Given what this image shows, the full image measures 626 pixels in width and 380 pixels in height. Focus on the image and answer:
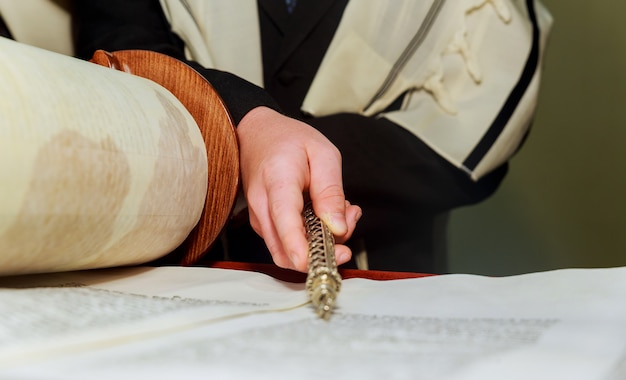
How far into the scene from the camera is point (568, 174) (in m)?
0.94

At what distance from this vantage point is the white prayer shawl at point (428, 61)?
0.52 metres

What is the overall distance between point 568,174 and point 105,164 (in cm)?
83

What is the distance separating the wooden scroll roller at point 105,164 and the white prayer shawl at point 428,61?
191 mm

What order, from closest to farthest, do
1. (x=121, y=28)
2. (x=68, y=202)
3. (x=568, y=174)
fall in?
(x=68, y=202), (x=121, y=28), (x=568, y=174)

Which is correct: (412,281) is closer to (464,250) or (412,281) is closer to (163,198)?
(163,198)

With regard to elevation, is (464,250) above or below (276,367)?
below

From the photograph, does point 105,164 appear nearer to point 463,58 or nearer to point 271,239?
point 271,239

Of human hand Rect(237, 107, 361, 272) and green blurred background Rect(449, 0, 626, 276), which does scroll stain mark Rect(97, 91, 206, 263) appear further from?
green blurred background Rect(449, 0, 626, 276)

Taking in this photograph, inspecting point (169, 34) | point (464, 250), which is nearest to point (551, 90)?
point (464, 250)

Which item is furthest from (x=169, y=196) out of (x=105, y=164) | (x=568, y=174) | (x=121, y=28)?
(x=568, y=174)

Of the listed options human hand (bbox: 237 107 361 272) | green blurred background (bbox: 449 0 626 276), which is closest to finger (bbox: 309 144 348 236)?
human hand (bbox: 237 107 361 272)

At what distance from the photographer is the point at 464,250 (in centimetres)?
95

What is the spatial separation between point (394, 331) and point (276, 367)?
51 mm

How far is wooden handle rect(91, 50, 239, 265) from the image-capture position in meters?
0.32
